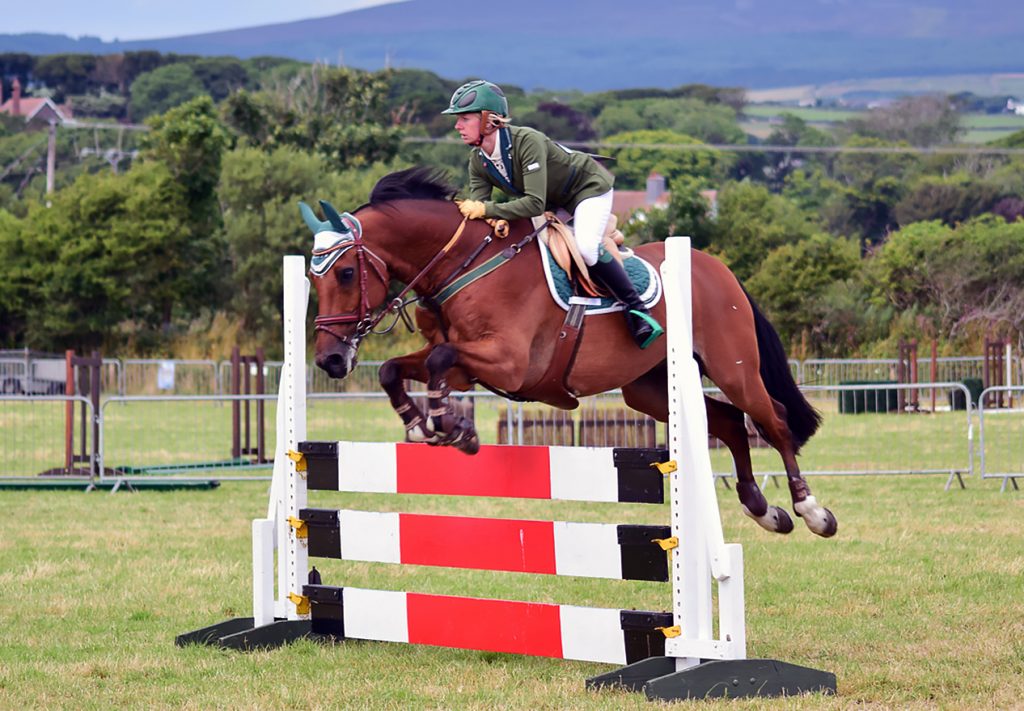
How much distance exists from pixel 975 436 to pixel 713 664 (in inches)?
543

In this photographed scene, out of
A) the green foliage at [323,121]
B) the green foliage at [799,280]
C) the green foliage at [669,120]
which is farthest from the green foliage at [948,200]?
the green foliage at [669,120]

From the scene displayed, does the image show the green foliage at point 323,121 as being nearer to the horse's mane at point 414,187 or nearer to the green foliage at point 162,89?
the horse's mane at point 414,187

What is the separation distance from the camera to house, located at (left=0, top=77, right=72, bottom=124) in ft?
309

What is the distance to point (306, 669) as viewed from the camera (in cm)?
584

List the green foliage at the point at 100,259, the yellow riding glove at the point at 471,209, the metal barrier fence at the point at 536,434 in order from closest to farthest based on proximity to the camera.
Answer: the yellow riding glove at the point at 471,209, the metal barrier fence at the point at 536,434, the green foliage at the point at 100,259

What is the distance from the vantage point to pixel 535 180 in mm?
5871

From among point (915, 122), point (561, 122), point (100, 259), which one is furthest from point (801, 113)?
point (100, 259)

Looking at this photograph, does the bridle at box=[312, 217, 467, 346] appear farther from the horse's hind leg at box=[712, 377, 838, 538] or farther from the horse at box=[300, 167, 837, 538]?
the horse's hind leg at box=[712, 377, 838, 538]

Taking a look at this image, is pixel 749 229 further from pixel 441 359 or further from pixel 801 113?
pixel 801 113

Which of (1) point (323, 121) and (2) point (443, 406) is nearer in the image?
(2) point (443, 406)

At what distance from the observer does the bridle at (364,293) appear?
5664 millimetres

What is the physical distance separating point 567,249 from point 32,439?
13880mm

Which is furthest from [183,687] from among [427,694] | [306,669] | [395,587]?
[395,587]

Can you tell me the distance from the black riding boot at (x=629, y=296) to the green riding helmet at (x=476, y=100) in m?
0.78
